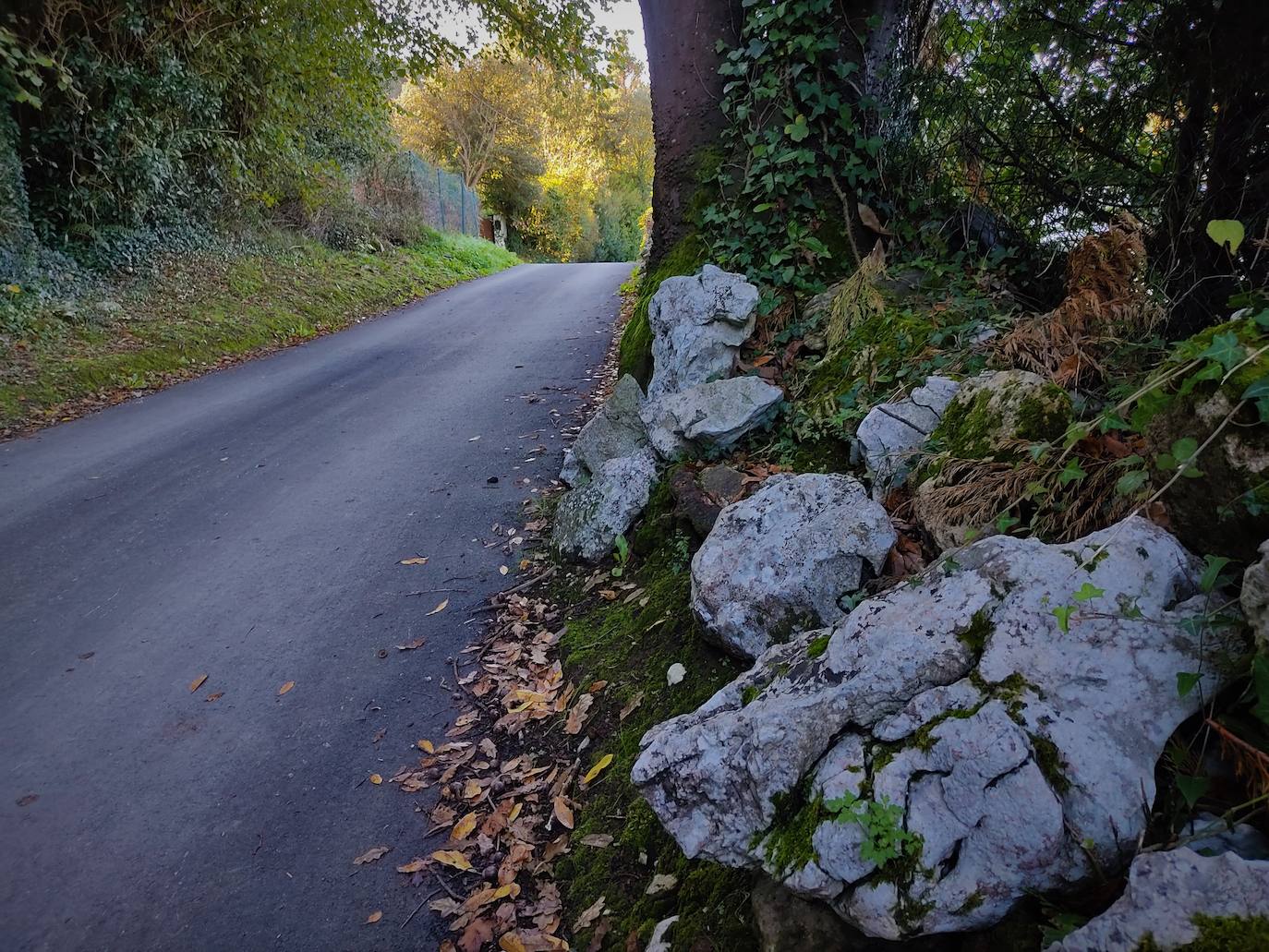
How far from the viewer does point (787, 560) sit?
3158 mm

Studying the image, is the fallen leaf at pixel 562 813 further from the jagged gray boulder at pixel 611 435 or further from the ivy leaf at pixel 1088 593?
the jagged gray boulder at pixel 611 435

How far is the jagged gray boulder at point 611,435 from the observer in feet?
18.2

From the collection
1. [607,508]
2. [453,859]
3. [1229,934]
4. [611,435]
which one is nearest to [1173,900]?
[1229,934]

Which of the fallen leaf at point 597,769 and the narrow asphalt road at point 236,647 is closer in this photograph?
the narrow asphalt road at point 236,647

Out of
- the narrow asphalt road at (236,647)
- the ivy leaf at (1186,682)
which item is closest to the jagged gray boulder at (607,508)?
the narrow asphalt road at (236,647)

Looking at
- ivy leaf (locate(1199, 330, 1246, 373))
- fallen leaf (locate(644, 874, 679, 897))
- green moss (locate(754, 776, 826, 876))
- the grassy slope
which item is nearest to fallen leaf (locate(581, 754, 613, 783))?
fallen leaf (locate(644, 874, 679, 897))

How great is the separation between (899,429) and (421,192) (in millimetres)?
21210

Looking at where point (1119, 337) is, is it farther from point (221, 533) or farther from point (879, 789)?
point (221, 533)

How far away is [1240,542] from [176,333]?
12.4 m

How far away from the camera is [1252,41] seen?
10.0 feet

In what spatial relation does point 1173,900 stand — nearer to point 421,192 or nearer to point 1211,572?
point 1211,572

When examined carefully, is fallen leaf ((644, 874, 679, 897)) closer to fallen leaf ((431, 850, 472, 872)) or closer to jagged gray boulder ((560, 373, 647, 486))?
fallen leaf ((431, 850, 472, 872))

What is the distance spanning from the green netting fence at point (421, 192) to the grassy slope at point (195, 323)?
2429 millimetres

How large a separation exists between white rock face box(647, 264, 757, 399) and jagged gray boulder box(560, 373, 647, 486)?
0.25 m
